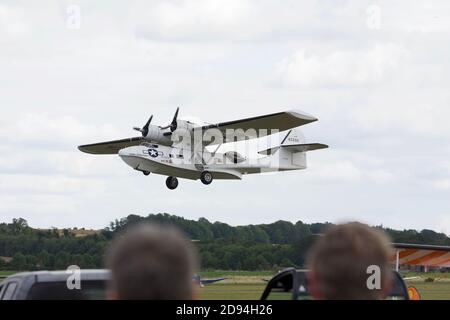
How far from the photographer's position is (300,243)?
11562 mm

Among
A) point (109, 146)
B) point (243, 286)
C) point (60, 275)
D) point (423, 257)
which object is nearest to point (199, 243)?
point (243, 286)

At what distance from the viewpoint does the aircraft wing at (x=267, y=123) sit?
48938mm

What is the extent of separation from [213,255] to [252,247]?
1.31m

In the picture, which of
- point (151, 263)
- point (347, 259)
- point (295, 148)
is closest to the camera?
point (151, 263)

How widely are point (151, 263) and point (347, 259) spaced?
36.1 inches

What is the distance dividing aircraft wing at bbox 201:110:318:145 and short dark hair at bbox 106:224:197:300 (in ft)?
145

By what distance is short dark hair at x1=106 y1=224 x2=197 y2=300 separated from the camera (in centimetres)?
410

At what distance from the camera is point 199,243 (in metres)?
31.9

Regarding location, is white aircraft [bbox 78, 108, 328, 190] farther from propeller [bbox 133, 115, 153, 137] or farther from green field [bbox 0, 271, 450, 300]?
green field [bbox 0, 271, 450, 300]

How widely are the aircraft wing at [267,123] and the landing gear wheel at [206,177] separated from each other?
Result: 1.88 metres

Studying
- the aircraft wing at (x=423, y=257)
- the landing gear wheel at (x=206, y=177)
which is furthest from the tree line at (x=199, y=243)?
the landing gear wheel at (x=206, y=177)

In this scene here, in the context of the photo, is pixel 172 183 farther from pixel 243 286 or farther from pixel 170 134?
pixel 243 286
